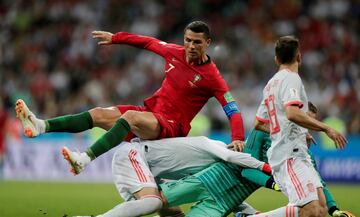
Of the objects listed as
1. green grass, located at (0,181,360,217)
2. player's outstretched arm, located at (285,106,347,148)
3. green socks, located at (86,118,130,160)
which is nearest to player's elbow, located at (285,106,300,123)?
player's outstretched arm, located at (285,106,347,148)

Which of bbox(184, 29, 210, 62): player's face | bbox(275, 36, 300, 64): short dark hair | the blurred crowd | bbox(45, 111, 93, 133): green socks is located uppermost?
the blurred crowd

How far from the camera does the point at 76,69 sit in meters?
21.6

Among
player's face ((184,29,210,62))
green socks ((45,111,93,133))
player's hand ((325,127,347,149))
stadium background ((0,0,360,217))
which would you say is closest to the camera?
player's hand ((325,127,347,149))

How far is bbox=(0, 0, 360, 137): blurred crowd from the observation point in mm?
19656

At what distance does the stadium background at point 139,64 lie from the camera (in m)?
18.2

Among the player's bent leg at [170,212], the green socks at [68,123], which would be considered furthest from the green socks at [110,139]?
the player's bent leg at [170,212]

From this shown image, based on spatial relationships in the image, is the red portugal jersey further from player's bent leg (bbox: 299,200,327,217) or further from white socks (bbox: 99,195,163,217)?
player's bent leg (bbox: 299,200,327,217)

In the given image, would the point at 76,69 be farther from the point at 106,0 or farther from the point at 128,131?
the point at 128,131

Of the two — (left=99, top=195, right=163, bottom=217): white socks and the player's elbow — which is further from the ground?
the player's elbow

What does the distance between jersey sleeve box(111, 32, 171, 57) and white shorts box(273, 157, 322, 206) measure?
2.41 m

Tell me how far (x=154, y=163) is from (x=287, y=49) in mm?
1993

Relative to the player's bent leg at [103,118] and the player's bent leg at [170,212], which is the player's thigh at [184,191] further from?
the player's bent leg at [103,118]

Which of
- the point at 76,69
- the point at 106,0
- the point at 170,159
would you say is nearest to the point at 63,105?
the point at 76,69

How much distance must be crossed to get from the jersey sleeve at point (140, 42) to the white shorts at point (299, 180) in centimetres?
241
